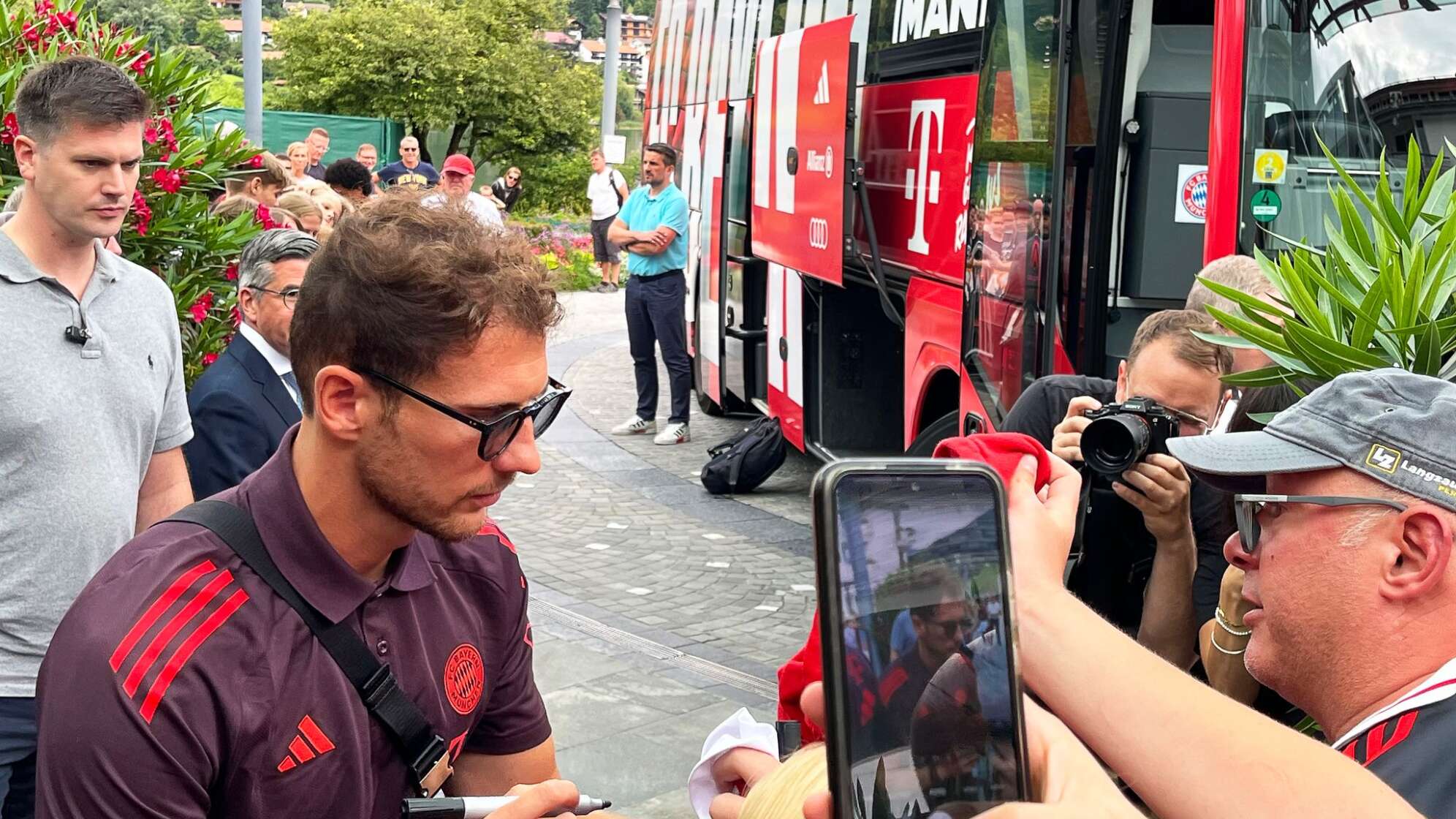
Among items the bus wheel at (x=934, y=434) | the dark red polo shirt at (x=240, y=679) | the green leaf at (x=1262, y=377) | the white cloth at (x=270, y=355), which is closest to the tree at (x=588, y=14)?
the bus wheel at (x=934, y=434)

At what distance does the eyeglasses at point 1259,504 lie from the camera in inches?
72.5

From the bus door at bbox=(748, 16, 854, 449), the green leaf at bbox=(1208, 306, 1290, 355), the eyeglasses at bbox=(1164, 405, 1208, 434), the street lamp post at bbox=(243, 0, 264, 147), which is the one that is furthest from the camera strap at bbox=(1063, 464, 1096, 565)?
the street lamp post at bbox=(243, 0, 264, 147)

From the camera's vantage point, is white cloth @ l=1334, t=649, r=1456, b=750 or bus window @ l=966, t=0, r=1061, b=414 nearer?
white cloth @ l=1334, t=649, r=1456, b=750

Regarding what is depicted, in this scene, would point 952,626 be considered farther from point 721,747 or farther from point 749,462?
point 749,462

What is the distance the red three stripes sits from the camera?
1810 mm

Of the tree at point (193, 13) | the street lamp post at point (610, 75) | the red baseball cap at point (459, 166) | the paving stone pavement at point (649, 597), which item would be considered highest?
the tree at point (193, 13)

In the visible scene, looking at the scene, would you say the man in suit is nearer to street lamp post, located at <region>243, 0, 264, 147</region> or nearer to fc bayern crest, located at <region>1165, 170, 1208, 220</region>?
fc bayern crest, located at <region>1165, 170, 1208, 220</region>

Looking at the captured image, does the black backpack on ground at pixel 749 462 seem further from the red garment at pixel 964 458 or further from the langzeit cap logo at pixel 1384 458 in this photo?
the langzeit cap logo at pixel 1384 458

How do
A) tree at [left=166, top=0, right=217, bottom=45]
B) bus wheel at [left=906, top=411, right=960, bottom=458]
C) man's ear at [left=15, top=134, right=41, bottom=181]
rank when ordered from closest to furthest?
1. man's ear at [left=15, top=134, right=41, bottom=181]
2. bus wheel at [left=906, top=411, right=960, bottom=458]
3. tree at [left=166, top=0, right=217, bottom=45]

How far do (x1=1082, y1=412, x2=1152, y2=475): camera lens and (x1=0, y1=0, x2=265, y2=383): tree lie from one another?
303 cm

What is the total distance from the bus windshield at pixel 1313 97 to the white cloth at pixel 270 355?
2.94m

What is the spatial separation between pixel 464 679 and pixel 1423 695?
1336 millimetres

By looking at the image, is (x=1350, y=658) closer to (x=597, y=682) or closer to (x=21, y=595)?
(x=21, y=595)

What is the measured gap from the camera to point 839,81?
7145 mm
